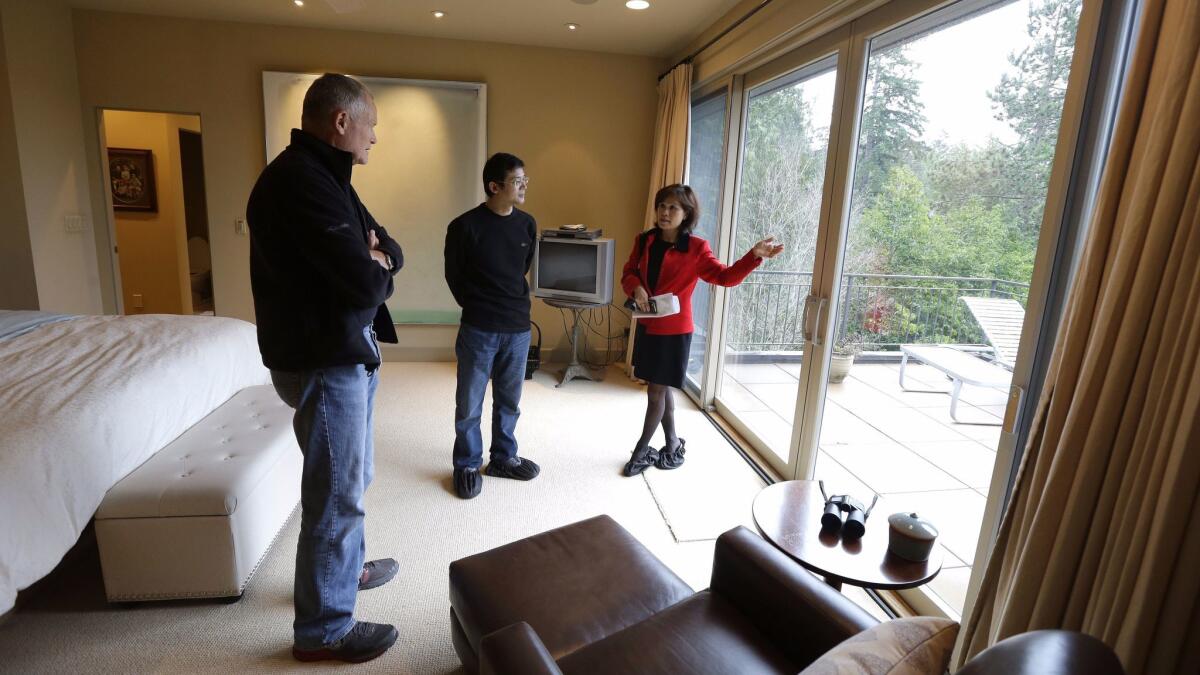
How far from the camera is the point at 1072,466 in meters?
1.14

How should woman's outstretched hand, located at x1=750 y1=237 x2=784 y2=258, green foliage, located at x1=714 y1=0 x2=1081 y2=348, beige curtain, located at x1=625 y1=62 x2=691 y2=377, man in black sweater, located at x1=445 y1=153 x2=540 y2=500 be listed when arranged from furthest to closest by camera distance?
1. beige curtain, located at x1=625 y1=62 x2=691 y2=377
2. man in black sweater, located at x1=445 y1=153 x2=540 y2=500
3. woman's outstretched hand, located at x1=750 y1=237 x2=784 y2=258
4. green foliage, located at x1=714 y1=0 x2=1081 y2=348

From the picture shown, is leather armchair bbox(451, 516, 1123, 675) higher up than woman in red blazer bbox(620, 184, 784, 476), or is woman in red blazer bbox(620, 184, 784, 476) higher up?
woman in red blazer bbox(620, 184, 784, 476)

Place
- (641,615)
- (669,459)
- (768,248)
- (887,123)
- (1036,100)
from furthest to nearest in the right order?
1. (669,459)
2. (768,248)
3. (887,123)
4. (1036,100)
5. (641,615)

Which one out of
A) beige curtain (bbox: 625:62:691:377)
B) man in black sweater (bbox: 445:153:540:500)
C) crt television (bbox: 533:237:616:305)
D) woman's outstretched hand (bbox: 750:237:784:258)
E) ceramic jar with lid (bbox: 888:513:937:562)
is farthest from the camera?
crt television (bbox: 533:237:616:305)

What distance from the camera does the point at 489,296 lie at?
265 centimetres

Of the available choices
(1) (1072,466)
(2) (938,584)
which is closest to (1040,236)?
(1) (1072,466)

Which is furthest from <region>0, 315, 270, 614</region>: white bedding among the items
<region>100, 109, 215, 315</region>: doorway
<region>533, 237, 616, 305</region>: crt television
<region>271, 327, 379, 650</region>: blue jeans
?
<region>100, 109, 215, 315</region>: doorway

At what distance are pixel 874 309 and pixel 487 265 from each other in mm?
1664

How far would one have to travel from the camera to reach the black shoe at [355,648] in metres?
1.75

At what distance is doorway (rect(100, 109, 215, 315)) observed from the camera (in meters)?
5.60

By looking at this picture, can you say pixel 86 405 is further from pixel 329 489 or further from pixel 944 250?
pixel 944 250

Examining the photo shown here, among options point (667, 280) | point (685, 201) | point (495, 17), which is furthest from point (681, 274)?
point (495, 17)

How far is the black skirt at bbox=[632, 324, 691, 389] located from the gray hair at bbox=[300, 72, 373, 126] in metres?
1.76

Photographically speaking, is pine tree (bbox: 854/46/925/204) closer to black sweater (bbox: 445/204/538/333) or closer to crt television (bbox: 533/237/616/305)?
black sweater (bbox: 445/204/538/333)
